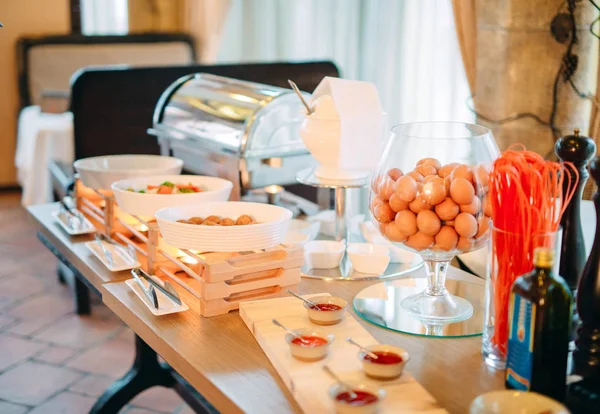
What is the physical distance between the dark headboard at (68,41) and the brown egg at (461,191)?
15.5 ft

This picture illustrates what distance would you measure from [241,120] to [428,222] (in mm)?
1050

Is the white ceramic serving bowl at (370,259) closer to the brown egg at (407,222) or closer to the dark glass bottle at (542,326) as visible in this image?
the brown egg at (407,222)

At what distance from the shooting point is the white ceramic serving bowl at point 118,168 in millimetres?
1914

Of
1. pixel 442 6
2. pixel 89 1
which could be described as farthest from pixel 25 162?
pixel 442 6

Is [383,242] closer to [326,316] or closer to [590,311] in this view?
[326,316]

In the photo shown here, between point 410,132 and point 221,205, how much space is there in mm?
458

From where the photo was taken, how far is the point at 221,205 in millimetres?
1623

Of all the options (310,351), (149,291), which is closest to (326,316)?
(310,351)

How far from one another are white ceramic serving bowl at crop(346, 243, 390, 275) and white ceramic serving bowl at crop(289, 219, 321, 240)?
18cm

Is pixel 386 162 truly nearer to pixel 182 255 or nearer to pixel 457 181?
pixel 457 181

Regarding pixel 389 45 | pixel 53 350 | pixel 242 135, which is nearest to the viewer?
pixel 242 135

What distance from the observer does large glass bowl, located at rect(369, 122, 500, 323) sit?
4.01 ft

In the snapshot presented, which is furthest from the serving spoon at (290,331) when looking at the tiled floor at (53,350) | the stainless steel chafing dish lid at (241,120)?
the tiled floor at (53,350)

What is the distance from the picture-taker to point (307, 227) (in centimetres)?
181
